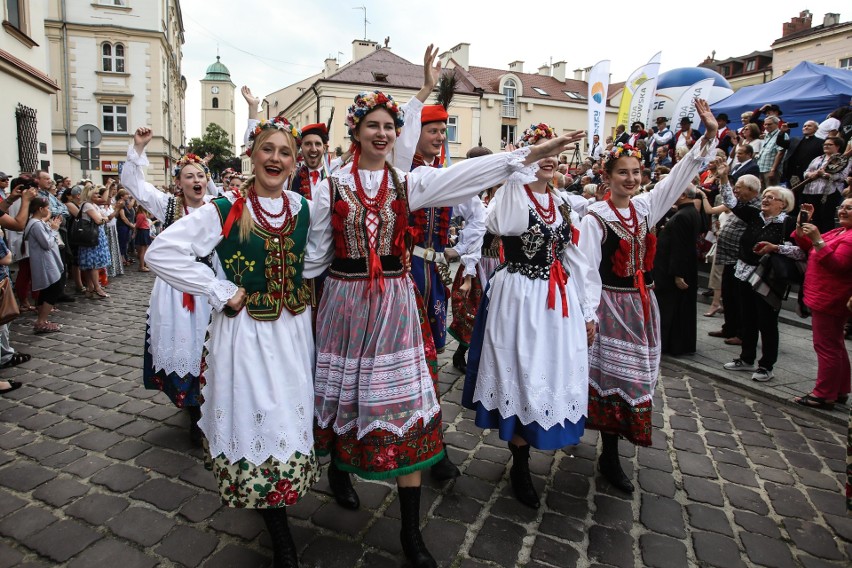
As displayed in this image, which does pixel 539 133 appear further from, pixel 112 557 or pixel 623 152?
pixel 112 557

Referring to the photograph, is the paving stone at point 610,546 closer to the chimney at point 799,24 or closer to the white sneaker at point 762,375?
the white sneaker at point 762,375

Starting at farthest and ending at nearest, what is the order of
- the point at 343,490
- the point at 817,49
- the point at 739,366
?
the point at 817,49
the point at 739,366
the point at 343,490

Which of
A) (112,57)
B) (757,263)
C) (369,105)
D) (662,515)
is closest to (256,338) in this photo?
(369,105)

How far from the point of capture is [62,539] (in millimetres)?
2988

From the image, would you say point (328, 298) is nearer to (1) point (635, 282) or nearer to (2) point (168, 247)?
(2) point (168, 247)

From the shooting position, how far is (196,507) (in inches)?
130

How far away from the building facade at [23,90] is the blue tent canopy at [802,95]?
57.0 feet

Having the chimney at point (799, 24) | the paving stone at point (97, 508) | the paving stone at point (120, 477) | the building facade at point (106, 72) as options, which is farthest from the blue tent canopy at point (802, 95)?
the building facade at point (106, 72)

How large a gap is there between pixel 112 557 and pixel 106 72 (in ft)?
114

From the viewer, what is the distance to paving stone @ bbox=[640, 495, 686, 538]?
3.19m

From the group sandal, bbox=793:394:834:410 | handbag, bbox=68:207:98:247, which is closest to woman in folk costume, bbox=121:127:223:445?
sandal, bbox=793:394:834:410

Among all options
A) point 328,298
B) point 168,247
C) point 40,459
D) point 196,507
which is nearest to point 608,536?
point 328,298

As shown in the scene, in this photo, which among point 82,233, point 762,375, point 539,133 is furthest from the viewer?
point 82,233

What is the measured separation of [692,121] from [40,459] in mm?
14194
